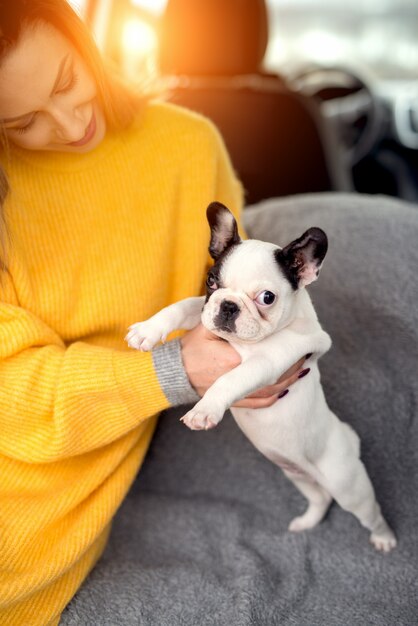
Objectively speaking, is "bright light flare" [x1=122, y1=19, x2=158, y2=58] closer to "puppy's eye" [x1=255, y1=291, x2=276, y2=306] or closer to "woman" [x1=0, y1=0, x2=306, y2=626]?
"woman" [x1=0, y1=0, x2=306, y2=626]

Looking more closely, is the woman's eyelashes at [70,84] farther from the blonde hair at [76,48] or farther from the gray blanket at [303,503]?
the gray blanket at [303,503]

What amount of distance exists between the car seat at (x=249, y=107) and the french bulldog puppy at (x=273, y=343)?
1.12 metres

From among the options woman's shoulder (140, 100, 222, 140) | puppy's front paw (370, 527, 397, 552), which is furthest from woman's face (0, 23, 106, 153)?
puppy's front paw (370, 527, 397, 552)

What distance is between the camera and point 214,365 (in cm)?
98

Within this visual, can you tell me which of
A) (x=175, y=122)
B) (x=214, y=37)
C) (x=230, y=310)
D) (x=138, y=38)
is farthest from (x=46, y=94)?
(x=138, y=38)

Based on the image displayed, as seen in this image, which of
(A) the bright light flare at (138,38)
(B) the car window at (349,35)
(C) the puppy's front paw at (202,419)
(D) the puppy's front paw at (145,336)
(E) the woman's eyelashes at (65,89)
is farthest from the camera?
(B) the car window at (349,35)

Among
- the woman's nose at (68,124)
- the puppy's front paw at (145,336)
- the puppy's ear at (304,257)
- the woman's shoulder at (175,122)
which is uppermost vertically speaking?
the woman's nose at (68,124)

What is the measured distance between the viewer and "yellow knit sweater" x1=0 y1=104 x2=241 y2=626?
1.05 metres

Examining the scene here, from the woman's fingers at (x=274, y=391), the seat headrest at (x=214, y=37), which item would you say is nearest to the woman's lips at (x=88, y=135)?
the woman's fingers at (x=274, y=391)

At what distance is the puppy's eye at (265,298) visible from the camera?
858 mm

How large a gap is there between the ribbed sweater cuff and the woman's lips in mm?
366

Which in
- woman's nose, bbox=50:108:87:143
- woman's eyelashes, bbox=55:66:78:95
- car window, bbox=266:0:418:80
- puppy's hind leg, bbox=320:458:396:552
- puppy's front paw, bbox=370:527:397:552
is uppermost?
woman's eyelashes, bbox=55:66:78:95

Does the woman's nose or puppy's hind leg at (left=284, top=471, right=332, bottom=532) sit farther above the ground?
the woman's nose

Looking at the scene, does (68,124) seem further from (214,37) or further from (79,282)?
(214,37)
